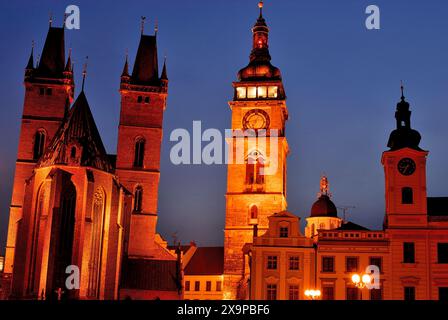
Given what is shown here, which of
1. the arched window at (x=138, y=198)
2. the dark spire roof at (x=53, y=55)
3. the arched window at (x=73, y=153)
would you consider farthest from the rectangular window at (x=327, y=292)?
the dark spire roof at (x=53, y=55)

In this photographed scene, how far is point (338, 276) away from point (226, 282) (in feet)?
67.3

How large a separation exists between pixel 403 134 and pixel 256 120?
23503mm

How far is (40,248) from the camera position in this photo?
177 feet

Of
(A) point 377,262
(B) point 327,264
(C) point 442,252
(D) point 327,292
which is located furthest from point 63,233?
(C) point 442,252

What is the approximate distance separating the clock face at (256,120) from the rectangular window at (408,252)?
1045 inches

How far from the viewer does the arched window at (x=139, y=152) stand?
69625mm

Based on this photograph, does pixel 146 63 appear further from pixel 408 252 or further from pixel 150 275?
pixel 408 252


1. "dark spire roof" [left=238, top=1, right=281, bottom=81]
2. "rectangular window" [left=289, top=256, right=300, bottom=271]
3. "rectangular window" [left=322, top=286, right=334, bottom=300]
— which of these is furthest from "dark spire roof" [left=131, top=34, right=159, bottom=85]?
"rectangular window" [left=322, top=286, right=334, bottom=300]

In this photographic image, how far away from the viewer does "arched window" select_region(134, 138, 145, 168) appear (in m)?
69.6

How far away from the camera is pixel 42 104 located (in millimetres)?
68438

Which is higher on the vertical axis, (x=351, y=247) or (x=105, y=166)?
(x=105, y=166)

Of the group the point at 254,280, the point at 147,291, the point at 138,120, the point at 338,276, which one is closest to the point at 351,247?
the point at 338,276
